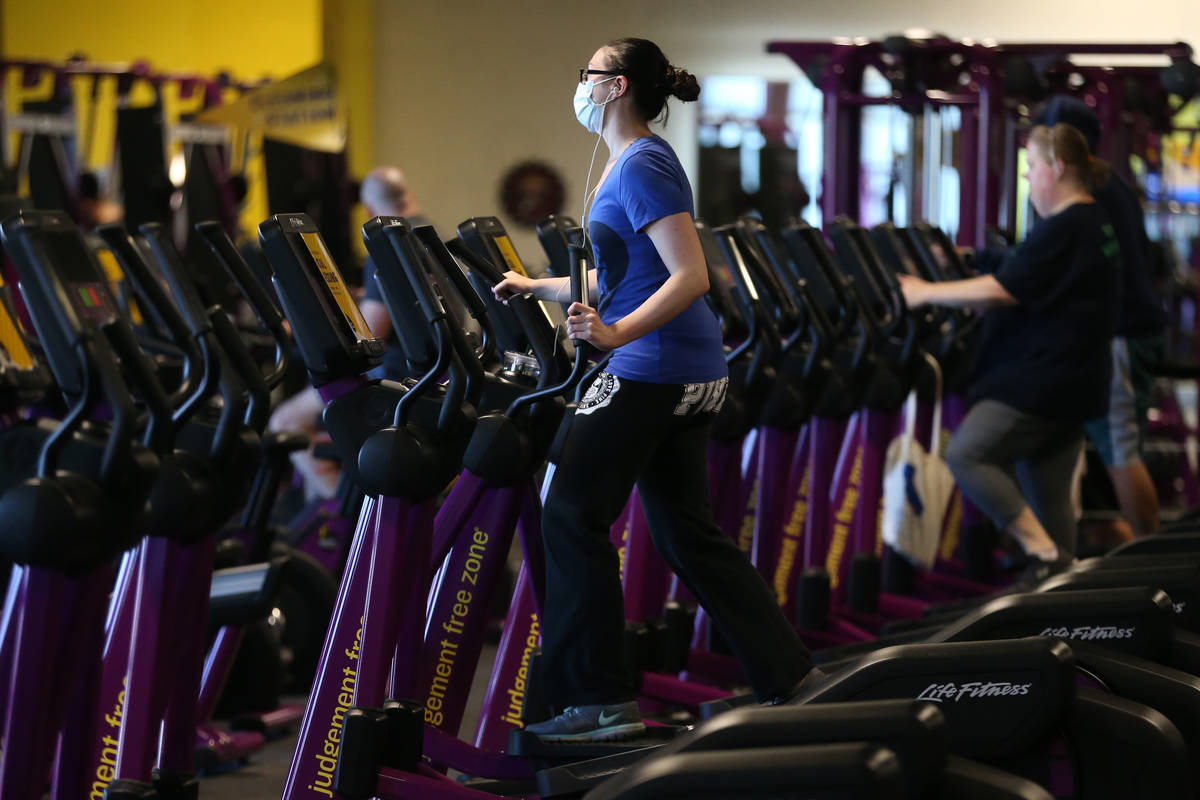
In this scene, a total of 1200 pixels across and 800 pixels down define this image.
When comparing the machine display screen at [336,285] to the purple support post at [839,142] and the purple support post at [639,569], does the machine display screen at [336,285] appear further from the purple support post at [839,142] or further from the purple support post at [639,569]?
the purple support post at [839,142]

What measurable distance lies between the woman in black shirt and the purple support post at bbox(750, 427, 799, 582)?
547 millimetres

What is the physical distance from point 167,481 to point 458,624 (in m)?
0.73

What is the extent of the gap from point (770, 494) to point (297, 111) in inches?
149

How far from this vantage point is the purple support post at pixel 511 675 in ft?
10.6

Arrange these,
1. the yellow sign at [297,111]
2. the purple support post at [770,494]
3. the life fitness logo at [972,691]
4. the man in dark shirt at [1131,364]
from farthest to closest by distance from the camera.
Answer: the yellow sign at [297,111]
the man in dark shirt at [1131,364]
the purple support post at [770,494]
the life fitness logo at [972,691]

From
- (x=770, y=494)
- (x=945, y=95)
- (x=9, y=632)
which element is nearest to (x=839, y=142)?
(x=945, y=95)

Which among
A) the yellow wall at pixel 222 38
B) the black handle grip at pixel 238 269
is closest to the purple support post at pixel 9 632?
the black handle grip at pixel 238 269

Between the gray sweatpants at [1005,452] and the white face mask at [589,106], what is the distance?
198 cm

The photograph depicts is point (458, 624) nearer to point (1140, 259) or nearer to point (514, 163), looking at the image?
point (1140, 259)

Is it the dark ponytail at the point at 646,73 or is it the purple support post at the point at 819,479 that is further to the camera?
the purple support post at the point at 819,479

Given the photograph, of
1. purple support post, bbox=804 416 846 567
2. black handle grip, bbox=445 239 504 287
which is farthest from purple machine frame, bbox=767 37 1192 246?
black handle grip, bbox=445 239 504 287

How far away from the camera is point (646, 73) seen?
2770 mm

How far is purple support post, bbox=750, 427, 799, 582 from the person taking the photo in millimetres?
4207

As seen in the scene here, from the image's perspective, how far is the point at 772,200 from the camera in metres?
11.0
